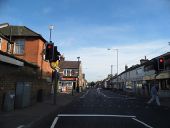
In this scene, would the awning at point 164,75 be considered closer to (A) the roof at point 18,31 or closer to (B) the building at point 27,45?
(B) the building at point 27,45

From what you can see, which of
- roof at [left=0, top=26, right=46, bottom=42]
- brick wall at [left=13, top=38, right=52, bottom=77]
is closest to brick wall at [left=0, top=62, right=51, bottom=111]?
brick wall at [left=13, top=38, right=52, bottom=77]

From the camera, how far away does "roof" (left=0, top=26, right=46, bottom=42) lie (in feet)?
119

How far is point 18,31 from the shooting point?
124 feet

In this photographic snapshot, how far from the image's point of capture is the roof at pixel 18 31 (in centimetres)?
3641

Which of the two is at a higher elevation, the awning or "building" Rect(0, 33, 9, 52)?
"building" Rect(0, 33, 9, 52)

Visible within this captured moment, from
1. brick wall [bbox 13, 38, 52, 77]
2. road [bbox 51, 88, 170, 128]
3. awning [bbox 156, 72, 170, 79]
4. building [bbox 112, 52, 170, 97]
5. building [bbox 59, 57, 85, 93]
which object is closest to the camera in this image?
road [bbox 51, 88, 170, 128]

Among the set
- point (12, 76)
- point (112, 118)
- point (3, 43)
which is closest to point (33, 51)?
point (3, 43)

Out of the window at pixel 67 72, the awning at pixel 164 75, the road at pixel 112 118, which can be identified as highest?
the window at pixel 67 72

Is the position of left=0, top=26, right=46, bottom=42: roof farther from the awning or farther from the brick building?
the awning

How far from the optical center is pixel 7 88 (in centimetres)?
1778

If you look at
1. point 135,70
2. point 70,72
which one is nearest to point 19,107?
point 135,70

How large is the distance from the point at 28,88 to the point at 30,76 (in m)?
1.84

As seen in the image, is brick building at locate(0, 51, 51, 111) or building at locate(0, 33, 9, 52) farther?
building at locate(0, 33, 9, 52)

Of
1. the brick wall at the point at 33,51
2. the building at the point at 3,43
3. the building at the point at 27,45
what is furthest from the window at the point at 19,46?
the building at the point at 3,43
